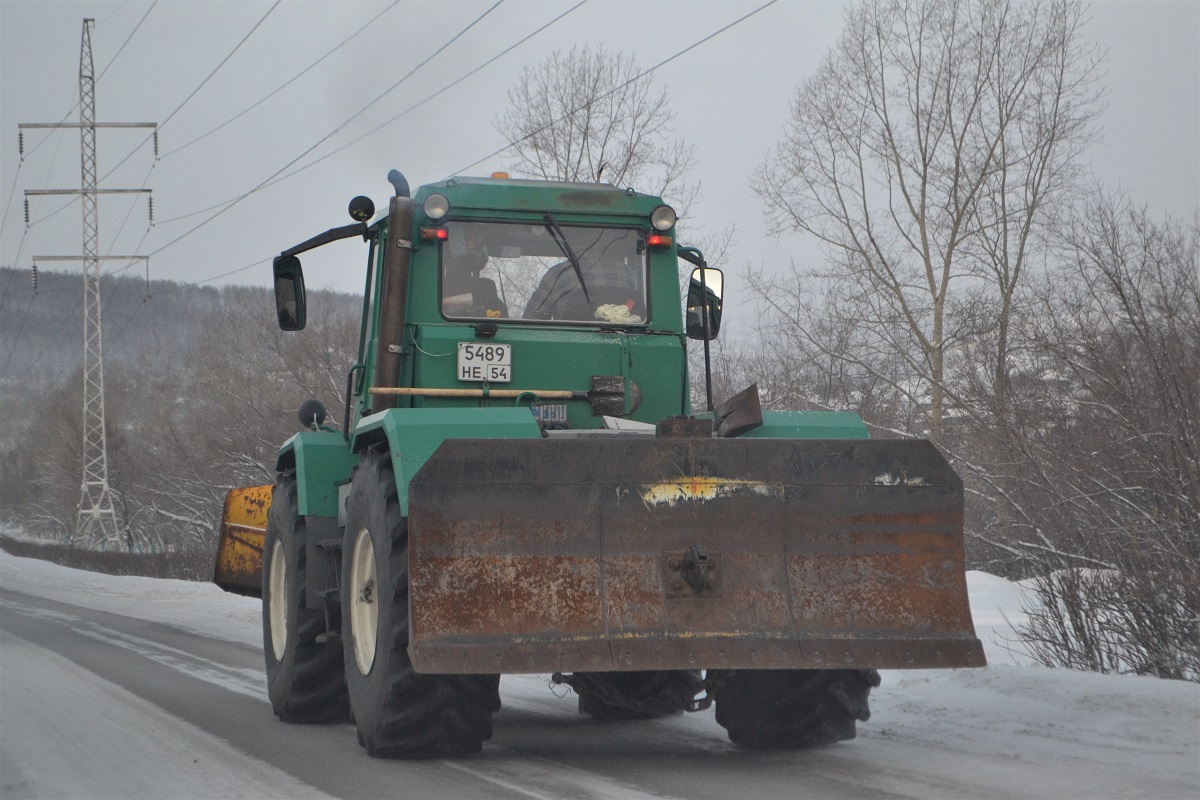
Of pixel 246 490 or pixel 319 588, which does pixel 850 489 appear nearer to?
pixel 319 588

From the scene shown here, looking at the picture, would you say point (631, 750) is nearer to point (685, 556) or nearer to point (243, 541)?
point (685, 556)

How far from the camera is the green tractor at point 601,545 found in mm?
4945

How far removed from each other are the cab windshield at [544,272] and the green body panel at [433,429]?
1283 mm

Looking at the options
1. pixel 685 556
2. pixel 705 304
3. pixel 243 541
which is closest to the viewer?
pixel 685 556

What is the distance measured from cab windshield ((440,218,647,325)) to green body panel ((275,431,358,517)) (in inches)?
50.4

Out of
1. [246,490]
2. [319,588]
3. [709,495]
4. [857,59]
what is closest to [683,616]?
[709,495]

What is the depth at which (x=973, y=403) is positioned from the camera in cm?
1309

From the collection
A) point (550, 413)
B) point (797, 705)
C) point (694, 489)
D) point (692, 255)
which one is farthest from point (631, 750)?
point (692, 255)

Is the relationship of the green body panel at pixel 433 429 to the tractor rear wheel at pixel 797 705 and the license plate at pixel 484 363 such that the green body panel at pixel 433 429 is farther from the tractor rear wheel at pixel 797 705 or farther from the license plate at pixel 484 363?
the tractor rear wheel at pixel 797 705

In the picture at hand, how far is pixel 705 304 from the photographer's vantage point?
7434mm

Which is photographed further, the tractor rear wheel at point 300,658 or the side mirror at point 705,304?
the side mirror at point 705,304

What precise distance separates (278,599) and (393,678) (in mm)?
2940

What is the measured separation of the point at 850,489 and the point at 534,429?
52.8 inches

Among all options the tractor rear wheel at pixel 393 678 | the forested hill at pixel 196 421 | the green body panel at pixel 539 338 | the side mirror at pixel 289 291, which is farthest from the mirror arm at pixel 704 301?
the forested hill at pixel 196 421
